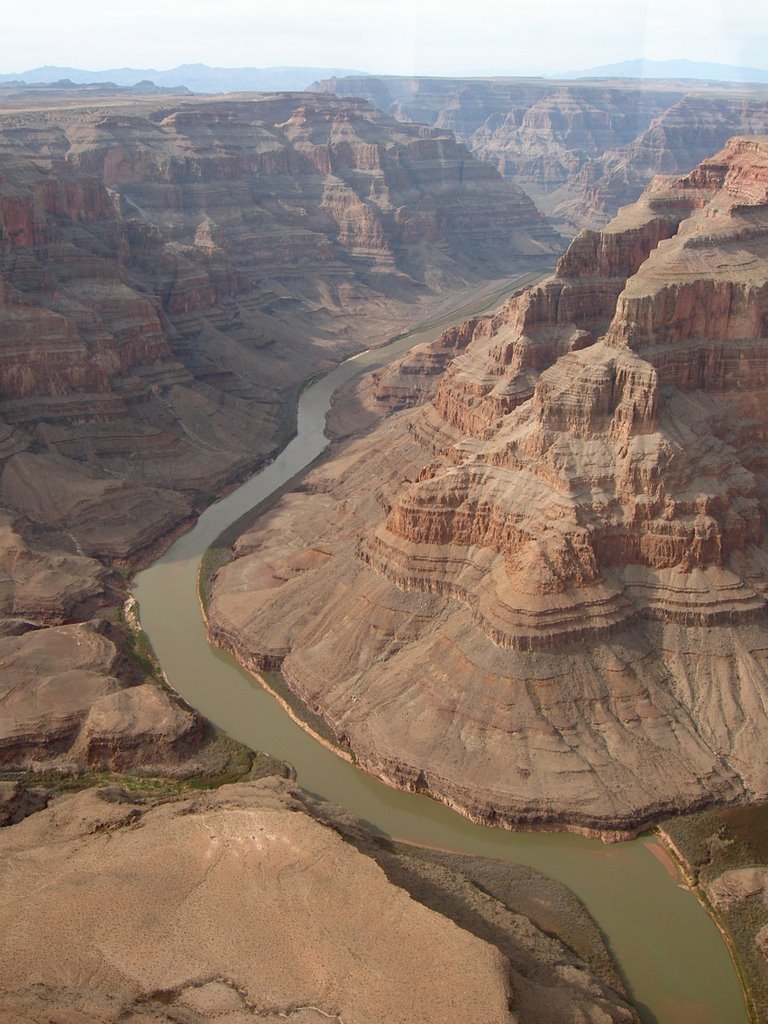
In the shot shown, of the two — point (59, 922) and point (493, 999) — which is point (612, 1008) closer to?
point (493, 999)

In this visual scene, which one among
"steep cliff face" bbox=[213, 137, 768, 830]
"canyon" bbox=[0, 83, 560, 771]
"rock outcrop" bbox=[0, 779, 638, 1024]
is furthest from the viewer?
"canyon" bbox=[0, 83, 560, 771]

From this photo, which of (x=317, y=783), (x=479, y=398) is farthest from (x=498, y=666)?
(x=479, y=398)

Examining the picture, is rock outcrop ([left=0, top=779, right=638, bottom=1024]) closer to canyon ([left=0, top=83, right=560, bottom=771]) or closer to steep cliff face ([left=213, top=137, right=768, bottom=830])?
steep cliff face ([left=213, top=137, right=768, bottom=830])

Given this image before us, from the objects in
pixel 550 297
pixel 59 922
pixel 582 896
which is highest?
pixel 550 297

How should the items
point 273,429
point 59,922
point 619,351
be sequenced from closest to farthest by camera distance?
point 59,922 → point 619,351 → point 273,429

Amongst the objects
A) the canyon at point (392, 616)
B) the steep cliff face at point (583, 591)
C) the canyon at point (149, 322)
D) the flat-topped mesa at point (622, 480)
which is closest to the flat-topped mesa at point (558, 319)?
the canyon at point (392, 616)

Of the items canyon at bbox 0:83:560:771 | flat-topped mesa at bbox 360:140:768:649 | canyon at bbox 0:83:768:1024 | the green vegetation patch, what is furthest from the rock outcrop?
flat-topped mesa at bbox 360:140:768:649

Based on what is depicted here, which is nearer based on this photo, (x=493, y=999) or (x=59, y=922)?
(x=493, y=999)
